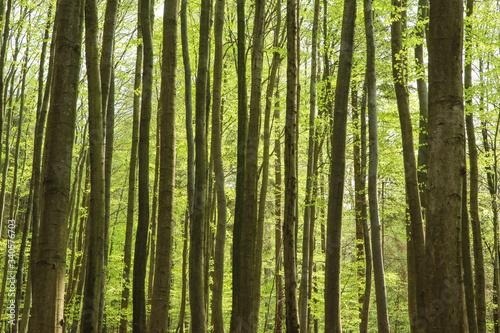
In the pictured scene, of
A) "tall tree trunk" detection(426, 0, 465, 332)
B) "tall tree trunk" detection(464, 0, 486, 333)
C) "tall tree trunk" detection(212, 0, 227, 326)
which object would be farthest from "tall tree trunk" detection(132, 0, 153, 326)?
"tall tree trunk" detection(464, 0, 486, 333)

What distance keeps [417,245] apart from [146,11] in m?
5.41

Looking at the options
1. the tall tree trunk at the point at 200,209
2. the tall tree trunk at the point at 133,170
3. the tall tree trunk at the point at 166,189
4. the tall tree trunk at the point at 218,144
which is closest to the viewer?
the tall tree trunk at the point at 166,189

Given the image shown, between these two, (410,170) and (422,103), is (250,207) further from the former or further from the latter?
(422,103)

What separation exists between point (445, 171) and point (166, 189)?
3560mm

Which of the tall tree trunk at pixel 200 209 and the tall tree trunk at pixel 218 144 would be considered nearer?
the tall tree trunk at pixel 200 209

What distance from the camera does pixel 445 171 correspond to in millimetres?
3023

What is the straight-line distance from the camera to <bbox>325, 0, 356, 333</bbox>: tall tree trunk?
5977mm

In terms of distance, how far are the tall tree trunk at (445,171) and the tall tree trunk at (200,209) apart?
3.53 m

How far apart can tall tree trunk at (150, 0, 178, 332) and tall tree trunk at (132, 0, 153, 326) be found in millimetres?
184

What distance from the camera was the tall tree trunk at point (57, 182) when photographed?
3143 mm

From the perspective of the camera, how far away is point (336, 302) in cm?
600

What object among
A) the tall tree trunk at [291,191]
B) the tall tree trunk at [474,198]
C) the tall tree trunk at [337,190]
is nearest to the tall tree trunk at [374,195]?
the tall tree trunk at [337,190]

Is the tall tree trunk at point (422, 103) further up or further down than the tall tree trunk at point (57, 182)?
further up

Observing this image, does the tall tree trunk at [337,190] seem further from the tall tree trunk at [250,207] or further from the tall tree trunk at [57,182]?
the tall tree trunk at [57,182]
